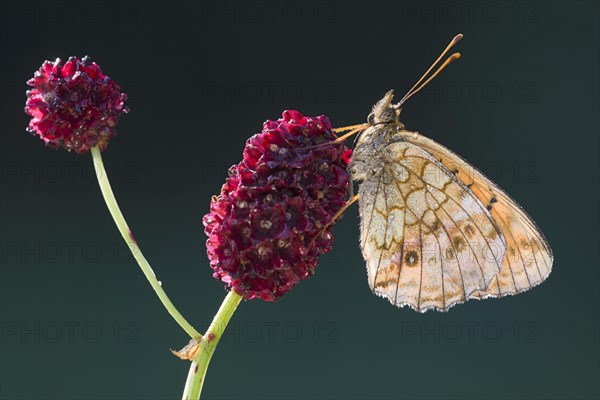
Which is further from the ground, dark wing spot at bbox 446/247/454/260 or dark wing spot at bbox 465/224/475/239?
dark wing spot at bbox 465/224/475/239

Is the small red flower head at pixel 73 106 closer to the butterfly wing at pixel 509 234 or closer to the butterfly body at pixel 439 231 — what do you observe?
the butterfly body at pixel 439 231

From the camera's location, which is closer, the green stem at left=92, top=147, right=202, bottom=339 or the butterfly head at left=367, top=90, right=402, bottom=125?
the green stem at left=92, top=147, right=202, bottom=339

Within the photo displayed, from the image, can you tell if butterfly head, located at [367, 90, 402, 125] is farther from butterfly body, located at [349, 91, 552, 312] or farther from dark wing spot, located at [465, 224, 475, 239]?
dark wing spot, located at [465, 224, 475, 239]

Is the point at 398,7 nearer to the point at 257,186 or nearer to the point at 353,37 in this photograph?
the point at 353,37

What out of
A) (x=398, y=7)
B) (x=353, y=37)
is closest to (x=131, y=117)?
(x=353, y=37)

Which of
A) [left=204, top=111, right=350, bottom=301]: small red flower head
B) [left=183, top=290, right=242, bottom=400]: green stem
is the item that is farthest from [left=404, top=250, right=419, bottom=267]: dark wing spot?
[left=183, top=290, right=242, bottom=400]: green stem

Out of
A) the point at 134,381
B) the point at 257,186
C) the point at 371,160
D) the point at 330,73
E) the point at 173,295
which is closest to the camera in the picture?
the point at 257,186

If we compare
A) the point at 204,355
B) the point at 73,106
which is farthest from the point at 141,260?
the point at 73,106

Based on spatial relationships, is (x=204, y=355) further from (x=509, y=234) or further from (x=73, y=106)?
(x=509, y=234)
